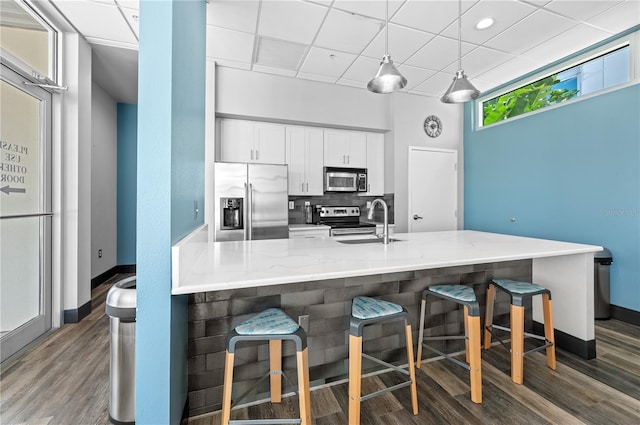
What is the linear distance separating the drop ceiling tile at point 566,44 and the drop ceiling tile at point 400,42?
4.48 feet

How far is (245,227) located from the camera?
3.64 m

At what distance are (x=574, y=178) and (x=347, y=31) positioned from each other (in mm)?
3090

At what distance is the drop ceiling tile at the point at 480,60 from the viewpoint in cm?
344

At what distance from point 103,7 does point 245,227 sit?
2436 millimetres

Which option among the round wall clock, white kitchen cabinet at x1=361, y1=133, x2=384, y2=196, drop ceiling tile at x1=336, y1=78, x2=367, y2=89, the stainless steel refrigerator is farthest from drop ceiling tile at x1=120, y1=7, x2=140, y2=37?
the round wall clock

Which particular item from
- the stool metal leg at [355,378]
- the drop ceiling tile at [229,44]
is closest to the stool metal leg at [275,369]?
the stool metal leg at [355,378]

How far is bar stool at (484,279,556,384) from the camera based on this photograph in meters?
1.98

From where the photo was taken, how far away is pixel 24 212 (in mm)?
2568

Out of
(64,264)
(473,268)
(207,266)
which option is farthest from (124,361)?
(473,268)

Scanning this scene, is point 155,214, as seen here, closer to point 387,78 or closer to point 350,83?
point 387,78

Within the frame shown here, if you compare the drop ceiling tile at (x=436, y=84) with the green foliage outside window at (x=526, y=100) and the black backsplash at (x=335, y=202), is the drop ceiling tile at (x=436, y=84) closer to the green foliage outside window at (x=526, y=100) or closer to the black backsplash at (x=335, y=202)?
the green foliage outside window at (x=526, y=100)

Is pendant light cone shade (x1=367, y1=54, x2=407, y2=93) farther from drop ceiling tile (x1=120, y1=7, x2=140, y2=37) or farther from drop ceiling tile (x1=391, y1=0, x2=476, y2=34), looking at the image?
drop ceiling tile (x1=120, y1=7, x2=140, y2=37)

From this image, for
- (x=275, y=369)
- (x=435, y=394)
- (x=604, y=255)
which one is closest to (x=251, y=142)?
(x=275, y=369)

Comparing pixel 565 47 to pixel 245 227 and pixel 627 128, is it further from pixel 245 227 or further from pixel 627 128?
pixel 245 227
